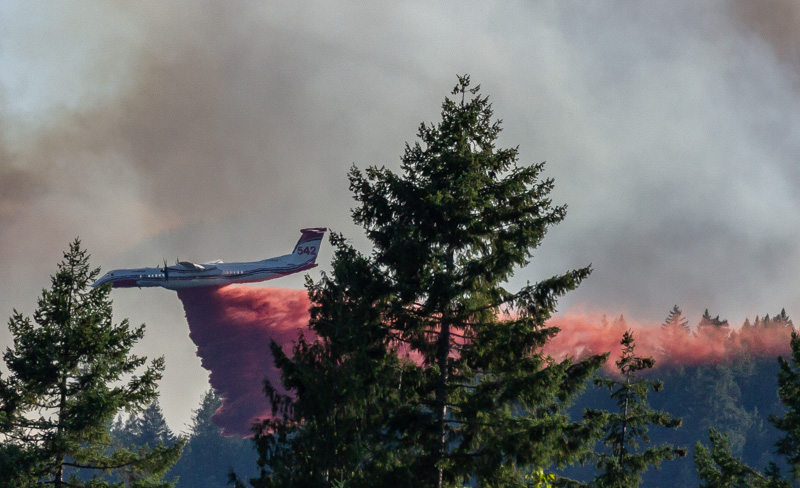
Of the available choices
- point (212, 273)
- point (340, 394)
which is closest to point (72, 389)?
point (340, 394)

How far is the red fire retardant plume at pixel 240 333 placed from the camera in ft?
429

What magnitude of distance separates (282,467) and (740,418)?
608ft

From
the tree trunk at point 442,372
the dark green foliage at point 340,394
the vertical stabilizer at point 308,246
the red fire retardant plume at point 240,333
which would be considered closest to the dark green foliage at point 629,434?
the tree trunk at point 442,372

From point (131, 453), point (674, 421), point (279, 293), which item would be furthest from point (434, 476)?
point (279, 293)

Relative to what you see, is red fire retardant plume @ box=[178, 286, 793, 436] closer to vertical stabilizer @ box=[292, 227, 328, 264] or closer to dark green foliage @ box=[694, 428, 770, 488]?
vertical stabilizer @ box=[292, 227, 328, 264]

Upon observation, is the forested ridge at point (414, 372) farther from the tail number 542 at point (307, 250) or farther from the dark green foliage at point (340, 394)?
the tail number 542 at point (307, 250)

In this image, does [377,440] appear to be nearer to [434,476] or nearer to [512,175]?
[434,476]

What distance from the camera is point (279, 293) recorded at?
13650 cm

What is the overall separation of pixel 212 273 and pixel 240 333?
23.1 meters

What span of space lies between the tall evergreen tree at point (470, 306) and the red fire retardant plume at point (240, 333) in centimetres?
9574

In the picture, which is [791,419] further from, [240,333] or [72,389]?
[240,333]

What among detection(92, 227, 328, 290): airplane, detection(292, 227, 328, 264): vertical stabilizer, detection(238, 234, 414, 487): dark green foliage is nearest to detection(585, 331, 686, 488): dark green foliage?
detection(238, 234, 414, 487): dark green foliage

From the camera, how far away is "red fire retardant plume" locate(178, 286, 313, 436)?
131 metres

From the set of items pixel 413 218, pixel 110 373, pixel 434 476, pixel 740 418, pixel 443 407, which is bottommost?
pixel 434 476
